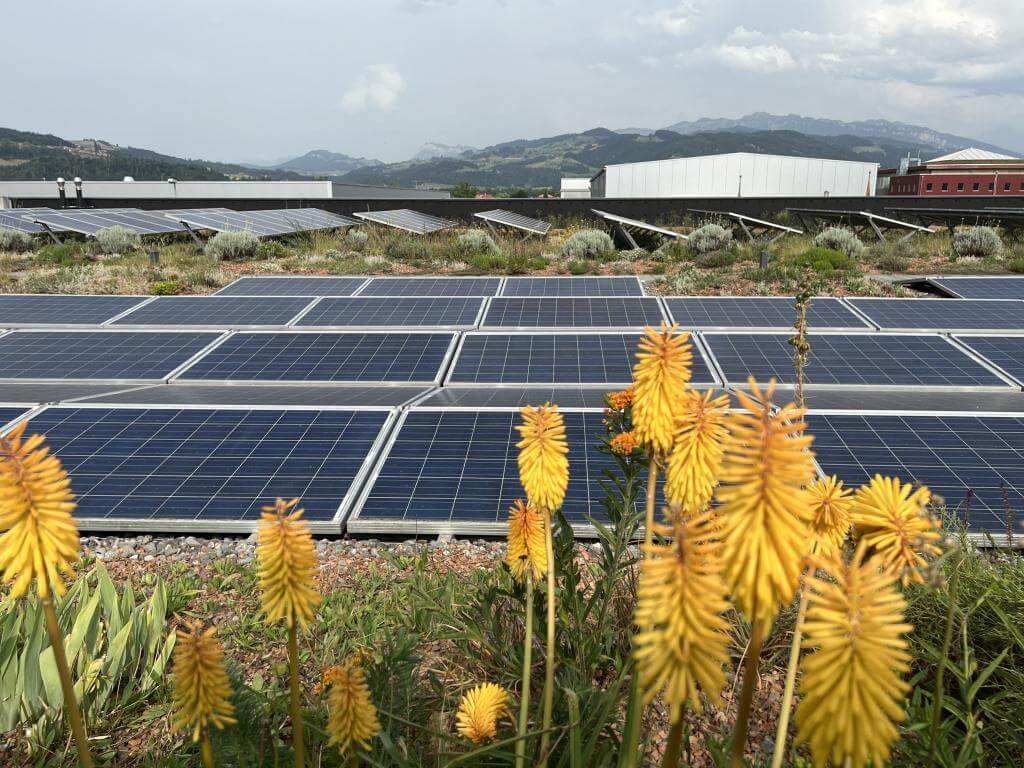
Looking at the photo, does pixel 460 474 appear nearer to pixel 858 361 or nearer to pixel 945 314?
pixel 858 361

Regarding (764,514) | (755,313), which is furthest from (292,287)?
(764,514)

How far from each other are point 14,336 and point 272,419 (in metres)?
6.37

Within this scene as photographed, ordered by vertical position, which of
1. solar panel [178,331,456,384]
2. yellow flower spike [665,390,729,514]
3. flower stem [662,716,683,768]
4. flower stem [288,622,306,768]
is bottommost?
solar panel [178,331,456,384]

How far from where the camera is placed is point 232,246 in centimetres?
2278

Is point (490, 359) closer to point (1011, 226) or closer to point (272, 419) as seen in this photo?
point (272, 419)

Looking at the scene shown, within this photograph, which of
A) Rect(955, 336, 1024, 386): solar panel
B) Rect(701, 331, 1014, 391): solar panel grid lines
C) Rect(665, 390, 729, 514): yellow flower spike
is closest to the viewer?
Rect(665, 390, 729, 514): yellow flower spike

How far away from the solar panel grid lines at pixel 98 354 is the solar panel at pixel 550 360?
3982mm

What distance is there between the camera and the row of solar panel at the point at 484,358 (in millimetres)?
8273

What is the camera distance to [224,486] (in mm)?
5836

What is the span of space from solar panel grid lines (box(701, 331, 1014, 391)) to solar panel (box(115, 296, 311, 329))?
7.36m

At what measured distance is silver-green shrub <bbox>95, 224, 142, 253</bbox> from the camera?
2397cm

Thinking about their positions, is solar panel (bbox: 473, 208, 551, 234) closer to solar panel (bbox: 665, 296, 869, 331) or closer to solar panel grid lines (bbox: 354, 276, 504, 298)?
solar panel grid lines (bbox: 354, 276, 504, 298)

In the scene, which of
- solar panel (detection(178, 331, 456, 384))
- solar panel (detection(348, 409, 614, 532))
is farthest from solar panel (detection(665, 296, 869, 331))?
solar panel (detection(348, 409, 614, 532))

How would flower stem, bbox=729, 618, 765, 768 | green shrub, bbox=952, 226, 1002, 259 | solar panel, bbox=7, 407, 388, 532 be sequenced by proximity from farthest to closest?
green shrub, bbox=952, 226, 1002, 259, solar panel, bbox=7, 407, 388, 532, flower stem, bbox=729, 618, 765, 768
